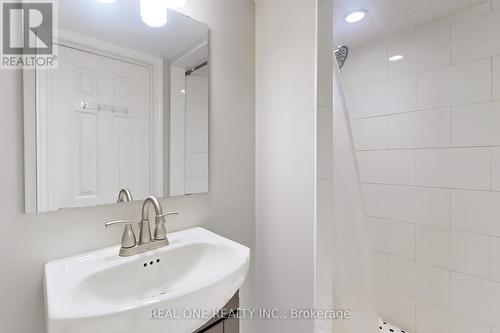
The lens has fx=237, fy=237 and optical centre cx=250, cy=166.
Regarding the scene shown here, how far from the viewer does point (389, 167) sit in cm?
166

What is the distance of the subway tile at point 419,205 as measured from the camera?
56.5 inches

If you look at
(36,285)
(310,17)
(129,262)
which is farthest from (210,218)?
(310,17)

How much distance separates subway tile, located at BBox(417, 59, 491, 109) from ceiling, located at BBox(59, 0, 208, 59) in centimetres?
139

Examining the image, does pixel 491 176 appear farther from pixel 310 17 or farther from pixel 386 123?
pixel 310 17

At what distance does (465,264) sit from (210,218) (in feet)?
4.86

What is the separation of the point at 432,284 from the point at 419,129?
97 cm

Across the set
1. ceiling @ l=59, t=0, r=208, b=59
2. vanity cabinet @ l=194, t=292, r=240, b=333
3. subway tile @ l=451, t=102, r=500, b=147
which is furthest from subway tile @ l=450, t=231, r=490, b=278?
ceiling @ l=59, t=0, r=208, b=59

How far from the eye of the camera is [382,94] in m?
1.68

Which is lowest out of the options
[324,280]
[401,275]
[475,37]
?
[401,275]

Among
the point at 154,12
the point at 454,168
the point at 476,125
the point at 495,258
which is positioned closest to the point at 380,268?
the point at 495,258

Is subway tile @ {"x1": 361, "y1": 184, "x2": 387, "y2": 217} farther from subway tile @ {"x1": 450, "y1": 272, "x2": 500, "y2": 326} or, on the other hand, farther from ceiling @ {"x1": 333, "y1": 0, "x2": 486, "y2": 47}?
ceiling @ {"x1": 333, "y1": 0, "x2": 486, "y2": 47}

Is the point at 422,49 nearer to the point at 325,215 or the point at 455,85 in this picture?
the point at 455,85

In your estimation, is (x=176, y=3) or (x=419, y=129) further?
(x=419, y=129)

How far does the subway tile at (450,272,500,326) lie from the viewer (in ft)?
4.16
